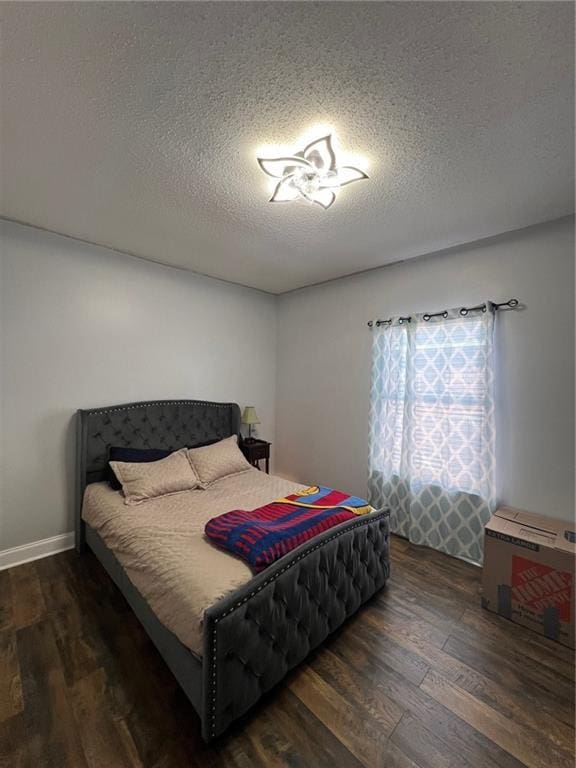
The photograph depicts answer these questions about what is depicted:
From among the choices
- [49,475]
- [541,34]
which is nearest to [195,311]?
[49,475]

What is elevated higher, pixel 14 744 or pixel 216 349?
pixel 216 349

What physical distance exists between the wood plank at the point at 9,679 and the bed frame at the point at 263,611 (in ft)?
1.69

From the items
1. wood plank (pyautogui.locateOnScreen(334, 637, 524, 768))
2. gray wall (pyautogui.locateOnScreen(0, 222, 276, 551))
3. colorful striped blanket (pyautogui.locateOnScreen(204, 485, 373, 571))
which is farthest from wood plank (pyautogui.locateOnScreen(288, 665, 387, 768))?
gray wall (pyautogui.locateOnScreen(0, 222, 276, 551))

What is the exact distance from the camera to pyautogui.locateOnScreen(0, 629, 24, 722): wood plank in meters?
1.33

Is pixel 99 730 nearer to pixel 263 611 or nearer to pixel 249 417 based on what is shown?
pixel 263 611

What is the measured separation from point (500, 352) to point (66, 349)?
3478 millimetres

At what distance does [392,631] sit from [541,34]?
8.82ft

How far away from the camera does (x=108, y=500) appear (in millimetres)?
2258

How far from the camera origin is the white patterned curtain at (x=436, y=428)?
2389mm

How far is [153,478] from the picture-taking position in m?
2.41

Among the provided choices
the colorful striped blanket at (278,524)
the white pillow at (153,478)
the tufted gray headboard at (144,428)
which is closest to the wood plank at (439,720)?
the colorful striped blanket at (278,524)

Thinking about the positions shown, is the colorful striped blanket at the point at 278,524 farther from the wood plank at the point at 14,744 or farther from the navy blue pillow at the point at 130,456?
the navy blue pillow at the point at 130,456

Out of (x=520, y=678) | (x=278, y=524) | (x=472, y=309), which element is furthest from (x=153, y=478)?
(x=472, y=309)

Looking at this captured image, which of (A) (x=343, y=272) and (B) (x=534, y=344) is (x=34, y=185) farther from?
(B) (x=534, y=344)
